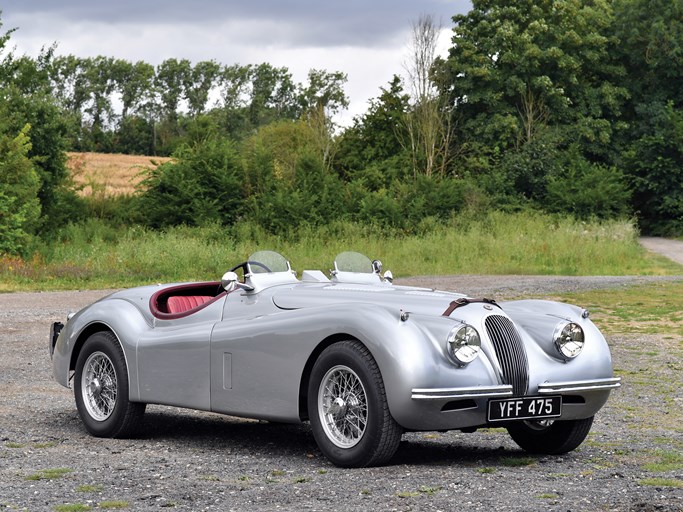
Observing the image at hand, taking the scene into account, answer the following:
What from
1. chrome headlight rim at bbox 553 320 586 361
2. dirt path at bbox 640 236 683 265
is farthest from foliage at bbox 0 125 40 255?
chrome headlight rim at bbox 553 320 586 361

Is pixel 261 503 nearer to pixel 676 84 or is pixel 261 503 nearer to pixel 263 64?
pixel 676 84

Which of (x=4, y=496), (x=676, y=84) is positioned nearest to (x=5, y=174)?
(x=4, y=496)

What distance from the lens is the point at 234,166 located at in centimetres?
4488

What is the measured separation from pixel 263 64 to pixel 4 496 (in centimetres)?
11597

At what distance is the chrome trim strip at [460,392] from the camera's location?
663 centimetres

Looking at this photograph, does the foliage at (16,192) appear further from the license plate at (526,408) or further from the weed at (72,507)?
the weed at (72,507)

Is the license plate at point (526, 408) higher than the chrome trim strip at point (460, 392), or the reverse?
the chrome trim strip at point (460, 392)

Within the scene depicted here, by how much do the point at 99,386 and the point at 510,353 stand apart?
3364mm

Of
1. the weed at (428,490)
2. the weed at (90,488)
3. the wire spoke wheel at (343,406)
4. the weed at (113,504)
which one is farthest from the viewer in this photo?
the wire spoke wheel at (343,406)

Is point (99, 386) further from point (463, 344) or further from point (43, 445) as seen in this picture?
point (463, 344)

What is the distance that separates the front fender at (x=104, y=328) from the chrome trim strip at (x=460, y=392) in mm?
2624

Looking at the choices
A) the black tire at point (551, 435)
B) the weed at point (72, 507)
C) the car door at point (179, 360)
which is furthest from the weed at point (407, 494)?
the car door at point (179, 360)

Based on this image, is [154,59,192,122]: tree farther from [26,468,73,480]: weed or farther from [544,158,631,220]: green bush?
[26,468,73,480]: weed

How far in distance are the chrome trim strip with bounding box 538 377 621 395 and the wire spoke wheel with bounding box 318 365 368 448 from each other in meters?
1.18
